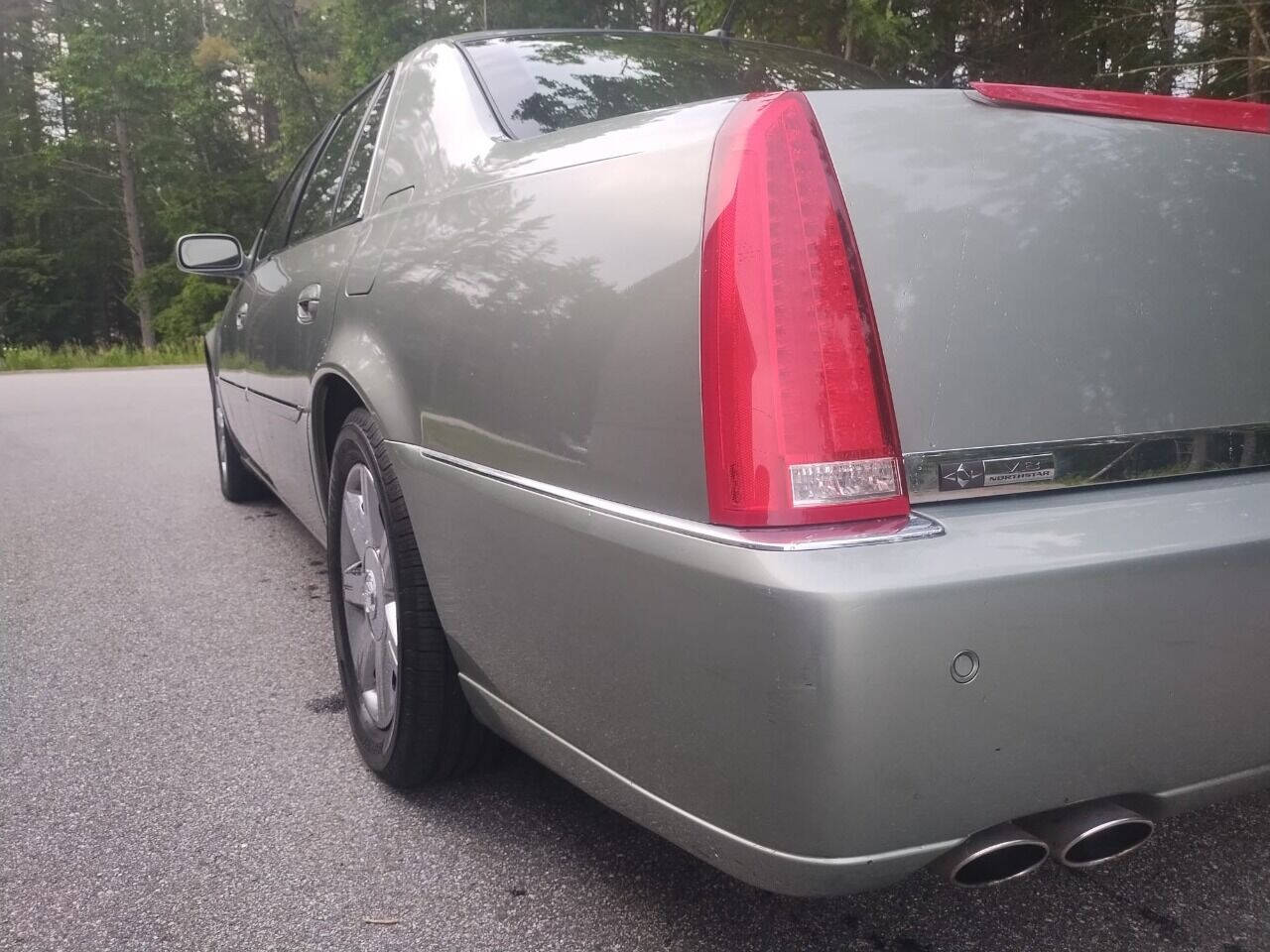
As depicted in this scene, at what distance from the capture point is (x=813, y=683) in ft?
4.20

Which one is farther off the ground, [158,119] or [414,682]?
[158,119]

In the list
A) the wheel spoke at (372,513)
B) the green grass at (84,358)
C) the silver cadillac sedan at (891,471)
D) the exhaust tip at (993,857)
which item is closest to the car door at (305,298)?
the wheel spoke at (372,513)

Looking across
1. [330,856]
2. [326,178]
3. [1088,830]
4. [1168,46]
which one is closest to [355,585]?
[330,856]

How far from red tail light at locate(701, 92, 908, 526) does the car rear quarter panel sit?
0.04m

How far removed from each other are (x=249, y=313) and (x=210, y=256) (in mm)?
577

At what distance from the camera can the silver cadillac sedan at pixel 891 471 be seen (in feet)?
4.35

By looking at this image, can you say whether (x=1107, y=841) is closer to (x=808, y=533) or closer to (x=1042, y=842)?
(x=1042, y=842)

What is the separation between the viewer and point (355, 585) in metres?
2.60

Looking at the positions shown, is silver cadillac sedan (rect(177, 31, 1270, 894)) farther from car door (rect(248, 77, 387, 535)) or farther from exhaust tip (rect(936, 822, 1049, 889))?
car door (rect(248, 77, 387, 535))

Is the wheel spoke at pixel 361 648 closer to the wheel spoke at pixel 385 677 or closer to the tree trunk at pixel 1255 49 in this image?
the wheel spoke at pixel 385 677

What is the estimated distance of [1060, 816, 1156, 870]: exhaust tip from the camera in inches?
56.4

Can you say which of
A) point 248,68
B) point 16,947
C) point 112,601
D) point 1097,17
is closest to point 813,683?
point 16,947

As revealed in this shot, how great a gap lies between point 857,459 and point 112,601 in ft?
10.9

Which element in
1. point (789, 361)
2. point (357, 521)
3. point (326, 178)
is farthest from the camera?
point (326, 178)
